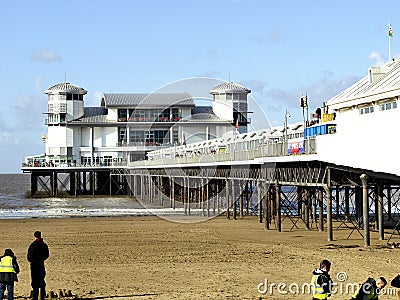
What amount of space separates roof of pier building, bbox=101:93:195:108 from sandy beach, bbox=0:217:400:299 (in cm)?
6729

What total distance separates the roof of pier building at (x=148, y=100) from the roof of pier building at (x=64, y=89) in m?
3.69

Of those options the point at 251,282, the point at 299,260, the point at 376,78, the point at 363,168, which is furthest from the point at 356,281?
the point at 376,78

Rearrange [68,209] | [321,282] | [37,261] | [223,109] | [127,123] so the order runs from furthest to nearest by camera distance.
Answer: [223,109], [127,123], [68,209], [37,261], [321,282]

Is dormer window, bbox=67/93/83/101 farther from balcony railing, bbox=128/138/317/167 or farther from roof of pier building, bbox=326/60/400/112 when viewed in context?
roof of pier building, bbox=326/60/400/112

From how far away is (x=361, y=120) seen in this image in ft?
80.6

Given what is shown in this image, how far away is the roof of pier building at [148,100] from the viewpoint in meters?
106

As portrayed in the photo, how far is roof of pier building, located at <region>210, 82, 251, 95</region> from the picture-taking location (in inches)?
4242

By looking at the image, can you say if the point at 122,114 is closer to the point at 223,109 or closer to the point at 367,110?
the point at 223,109

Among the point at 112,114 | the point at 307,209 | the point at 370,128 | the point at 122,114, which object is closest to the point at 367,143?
the point at 370,128

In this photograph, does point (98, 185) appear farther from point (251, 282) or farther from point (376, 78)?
point (251, 282)

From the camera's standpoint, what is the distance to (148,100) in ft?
350

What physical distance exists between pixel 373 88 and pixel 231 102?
A: 7509 centimetres

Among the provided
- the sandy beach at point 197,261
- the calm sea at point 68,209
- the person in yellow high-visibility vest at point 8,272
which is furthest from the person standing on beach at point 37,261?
the calm sea at point 68,209

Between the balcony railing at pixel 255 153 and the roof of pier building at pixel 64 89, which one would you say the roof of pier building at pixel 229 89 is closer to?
the roof of pier building at pixel 64 89
